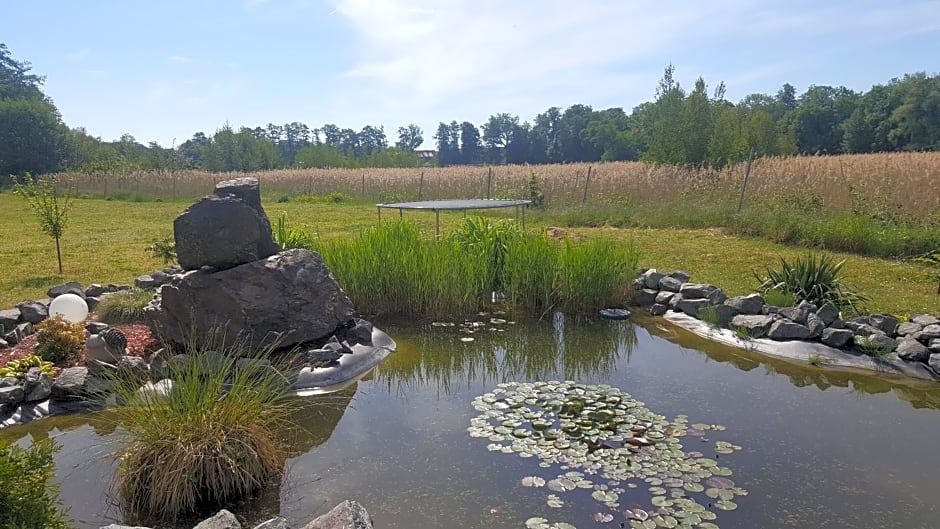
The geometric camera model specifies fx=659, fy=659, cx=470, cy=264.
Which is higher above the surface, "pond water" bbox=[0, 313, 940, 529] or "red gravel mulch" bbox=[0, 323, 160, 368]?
"red gravel mulch" bbox=[0, 323, 160, 368]

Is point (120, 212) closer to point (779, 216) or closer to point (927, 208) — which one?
point (779, 216)

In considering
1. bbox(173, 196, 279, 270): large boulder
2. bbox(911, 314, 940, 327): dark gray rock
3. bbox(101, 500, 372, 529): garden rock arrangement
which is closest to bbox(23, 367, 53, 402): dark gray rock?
bbox(173, 196, 279, 270): large boulder

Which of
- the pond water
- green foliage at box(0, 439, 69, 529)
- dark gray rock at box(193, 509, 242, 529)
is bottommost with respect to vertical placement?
the pond water

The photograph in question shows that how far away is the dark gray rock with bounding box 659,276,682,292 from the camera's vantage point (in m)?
7.57

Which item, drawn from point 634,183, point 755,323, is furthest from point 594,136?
point 755,323

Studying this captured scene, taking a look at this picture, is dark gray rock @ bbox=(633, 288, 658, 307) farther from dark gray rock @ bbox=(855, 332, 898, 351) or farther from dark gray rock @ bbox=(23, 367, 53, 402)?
dark gray rock @ bbox=(23, 367, 53, 402)

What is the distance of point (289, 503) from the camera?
11.2 feet

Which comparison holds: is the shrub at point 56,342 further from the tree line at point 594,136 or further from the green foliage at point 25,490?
the tree line at point 594,136

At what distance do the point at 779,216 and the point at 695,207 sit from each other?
7.57ft

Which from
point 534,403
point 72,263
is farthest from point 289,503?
point 72,263

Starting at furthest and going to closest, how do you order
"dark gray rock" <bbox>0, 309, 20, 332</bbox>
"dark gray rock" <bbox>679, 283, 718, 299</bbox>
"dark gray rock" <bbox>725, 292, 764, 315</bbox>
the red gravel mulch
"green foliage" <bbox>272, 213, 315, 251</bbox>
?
"green foliage" <bbox>272, 213, 315, 251</bbox> < "dark gray rock" <bbox>679, 283, 718, 299</bbox> < "dark gray rock" <bbox>725, 292, 764, 315</bbox> < "dark gray rock" <bbox>0, 309, 20, 332</bbox> < the red gravel mulch

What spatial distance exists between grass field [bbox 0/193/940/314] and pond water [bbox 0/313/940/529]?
240cm

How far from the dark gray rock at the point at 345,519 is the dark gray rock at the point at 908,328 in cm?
520

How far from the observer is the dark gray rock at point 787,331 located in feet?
19.3
